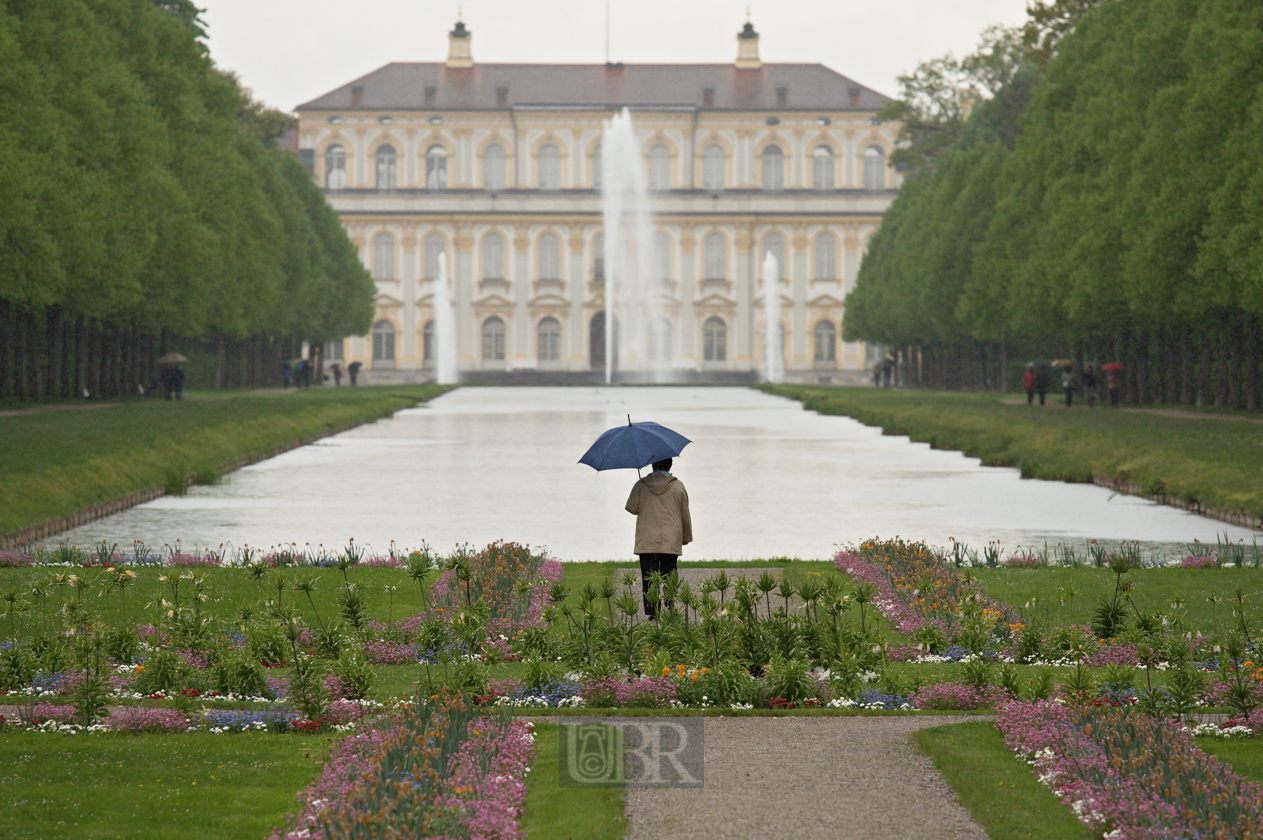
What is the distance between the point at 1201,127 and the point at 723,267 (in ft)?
230

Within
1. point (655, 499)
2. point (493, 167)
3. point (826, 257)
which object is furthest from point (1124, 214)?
point (493, 167)

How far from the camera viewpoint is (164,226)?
139ft

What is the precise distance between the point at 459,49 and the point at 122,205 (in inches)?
2855

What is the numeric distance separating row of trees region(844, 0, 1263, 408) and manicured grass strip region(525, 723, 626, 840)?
26301 millimetres

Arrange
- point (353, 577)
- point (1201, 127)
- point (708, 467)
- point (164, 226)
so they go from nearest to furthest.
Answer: point (353, 577), point (708, 467), point (1201, 127), point (164, 226)

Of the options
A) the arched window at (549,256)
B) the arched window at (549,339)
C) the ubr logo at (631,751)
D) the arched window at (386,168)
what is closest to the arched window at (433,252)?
the arched window at (386,168)

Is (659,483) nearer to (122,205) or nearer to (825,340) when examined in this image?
(122,205)

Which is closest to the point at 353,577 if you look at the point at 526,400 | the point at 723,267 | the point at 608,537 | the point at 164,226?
the point at 608,537

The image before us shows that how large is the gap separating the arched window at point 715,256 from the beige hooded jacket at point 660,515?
307 ft

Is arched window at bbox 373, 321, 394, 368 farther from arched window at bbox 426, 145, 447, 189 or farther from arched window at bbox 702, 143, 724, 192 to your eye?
arched window at bbox 702, 143, 724, 192

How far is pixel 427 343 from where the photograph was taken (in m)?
103

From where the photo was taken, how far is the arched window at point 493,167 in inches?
4178

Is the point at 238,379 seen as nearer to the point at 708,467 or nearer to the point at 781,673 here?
Answer: the point at 708,467

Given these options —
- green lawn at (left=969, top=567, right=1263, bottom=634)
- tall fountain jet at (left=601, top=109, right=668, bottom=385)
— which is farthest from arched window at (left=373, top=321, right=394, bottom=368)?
green lawn at (left=969, top=567, right=1263, bottom=634)
